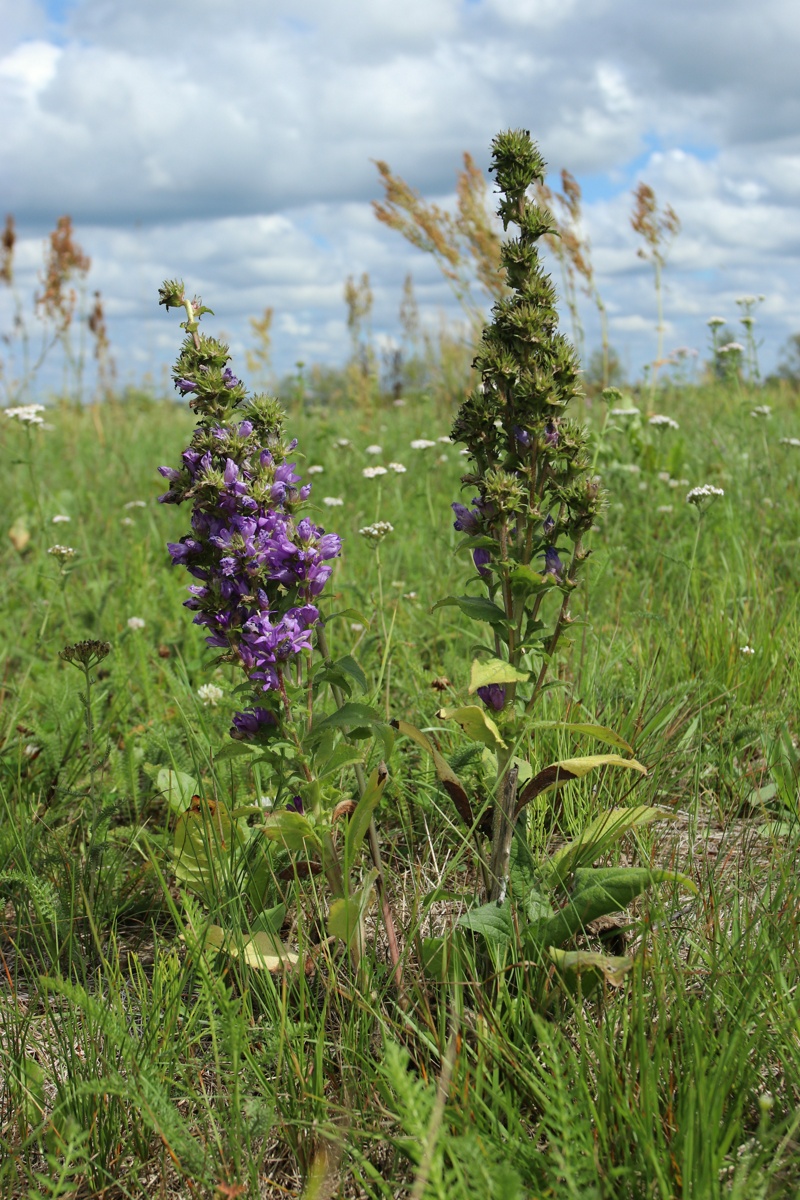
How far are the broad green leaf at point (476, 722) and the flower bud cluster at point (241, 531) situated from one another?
1.05 ft

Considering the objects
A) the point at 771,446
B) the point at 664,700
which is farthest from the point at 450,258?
the point at 664,700

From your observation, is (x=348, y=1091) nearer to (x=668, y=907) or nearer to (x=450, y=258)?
(x=668, y=907)

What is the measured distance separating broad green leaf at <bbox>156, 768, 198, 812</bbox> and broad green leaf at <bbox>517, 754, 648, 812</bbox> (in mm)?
921

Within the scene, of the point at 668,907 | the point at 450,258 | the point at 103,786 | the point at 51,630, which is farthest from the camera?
the point at 450,258

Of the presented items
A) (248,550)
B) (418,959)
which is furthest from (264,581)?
Answer: (418,959)

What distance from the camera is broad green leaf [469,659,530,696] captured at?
1641 mm

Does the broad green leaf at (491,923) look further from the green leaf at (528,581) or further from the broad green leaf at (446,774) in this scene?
the green leaf at (528,581)

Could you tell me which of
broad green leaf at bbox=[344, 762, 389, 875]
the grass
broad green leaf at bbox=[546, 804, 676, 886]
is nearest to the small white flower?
the grass

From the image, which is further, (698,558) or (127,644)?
(698,558)

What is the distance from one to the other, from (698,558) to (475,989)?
109 inches

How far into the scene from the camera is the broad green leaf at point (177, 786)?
2291 mm

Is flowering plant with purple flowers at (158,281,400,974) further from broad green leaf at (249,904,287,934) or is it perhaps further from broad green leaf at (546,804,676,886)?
broad green leaf at (546,804,676,886)

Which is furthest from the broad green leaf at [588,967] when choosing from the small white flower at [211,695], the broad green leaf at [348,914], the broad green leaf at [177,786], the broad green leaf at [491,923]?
the small white flower at [211,695]

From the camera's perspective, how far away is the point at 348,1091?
1542 millimetres
